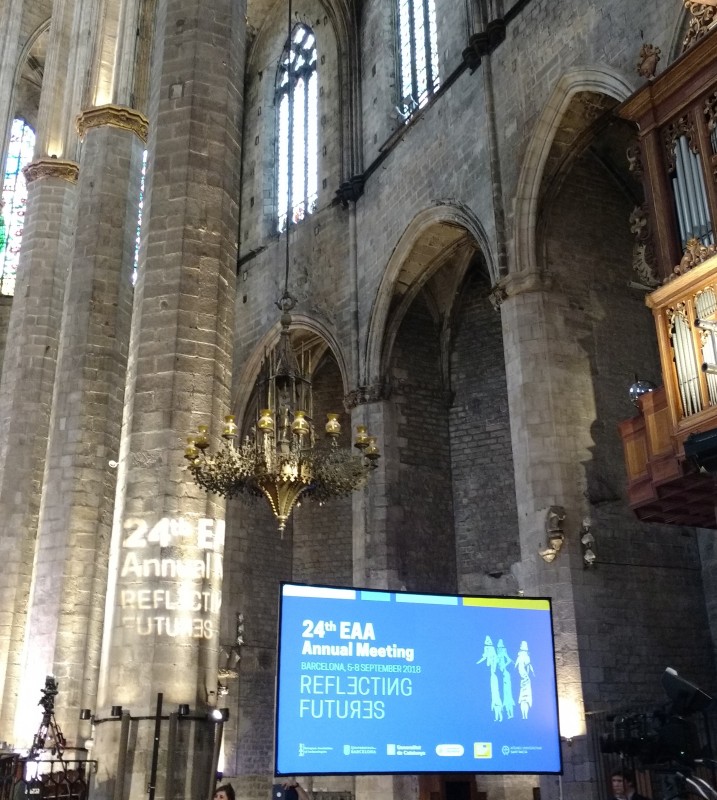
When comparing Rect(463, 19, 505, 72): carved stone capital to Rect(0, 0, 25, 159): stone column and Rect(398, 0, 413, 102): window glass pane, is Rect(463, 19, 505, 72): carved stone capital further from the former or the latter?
Rect(0, 0, 25, 159): stone column

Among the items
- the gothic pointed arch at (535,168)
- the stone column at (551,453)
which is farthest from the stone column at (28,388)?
the stone column at (551,453)

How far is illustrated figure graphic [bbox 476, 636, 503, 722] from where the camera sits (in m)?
6.74

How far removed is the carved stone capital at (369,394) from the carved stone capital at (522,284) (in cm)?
405

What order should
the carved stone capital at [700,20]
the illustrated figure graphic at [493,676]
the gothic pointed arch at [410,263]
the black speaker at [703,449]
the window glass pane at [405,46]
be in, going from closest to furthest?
the illustrated figure graphic at [493,676]
the black speaker at [703,449]
the carved stone capital at [700,20]
the gothic pointed arch at [410,263]
the window glass pane at [405,46]

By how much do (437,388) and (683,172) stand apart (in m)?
9.08

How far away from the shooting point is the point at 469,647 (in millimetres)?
6871

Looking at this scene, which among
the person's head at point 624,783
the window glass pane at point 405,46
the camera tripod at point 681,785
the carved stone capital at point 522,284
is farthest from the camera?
the window glass pane at point 405,46

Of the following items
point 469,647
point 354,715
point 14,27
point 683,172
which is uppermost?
point 14,27

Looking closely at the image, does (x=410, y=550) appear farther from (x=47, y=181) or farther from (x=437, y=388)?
(x=47, y=181)

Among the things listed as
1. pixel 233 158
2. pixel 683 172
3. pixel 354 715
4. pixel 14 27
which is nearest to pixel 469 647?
pixel 354 715

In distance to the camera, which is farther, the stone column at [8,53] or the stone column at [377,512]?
the stone column at [8,53]

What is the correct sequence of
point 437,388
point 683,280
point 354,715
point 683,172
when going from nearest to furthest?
point 354,715, point 683,280, point 683,172, point 437,388

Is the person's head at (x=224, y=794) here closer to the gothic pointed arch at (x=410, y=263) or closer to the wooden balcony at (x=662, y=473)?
the wooden balcony at (x=662, y=473)

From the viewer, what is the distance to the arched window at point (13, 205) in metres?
24.7
